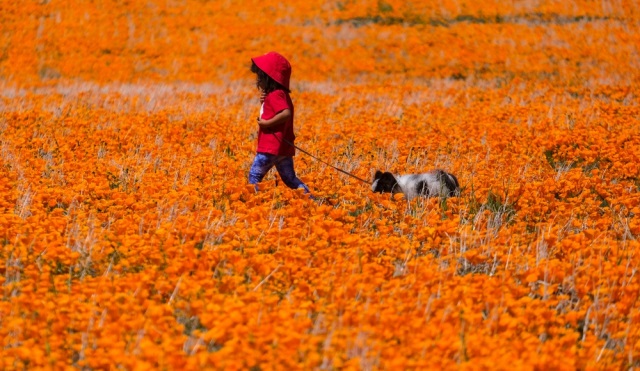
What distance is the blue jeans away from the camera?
7352mm

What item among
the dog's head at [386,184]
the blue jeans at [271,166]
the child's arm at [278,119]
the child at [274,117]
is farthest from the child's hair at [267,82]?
the dog's head at [386,184]

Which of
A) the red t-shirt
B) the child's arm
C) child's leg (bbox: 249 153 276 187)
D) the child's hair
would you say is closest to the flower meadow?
child's leg (bbox: 249 153 276 187)

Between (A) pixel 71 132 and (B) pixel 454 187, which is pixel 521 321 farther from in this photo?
(A) pixel 71 132

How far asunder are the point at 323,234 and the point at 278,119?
1798mm

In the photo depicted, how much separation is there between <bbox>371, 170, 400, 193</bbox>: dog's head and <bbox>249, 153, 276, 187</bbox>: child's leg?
1.16m

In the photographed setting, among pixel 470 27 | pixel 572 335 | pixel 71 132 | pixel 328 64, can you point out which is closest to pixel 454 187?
pixel 572 335

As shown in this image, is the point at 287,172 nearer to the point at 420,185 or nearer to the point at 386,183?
the point at 386,183

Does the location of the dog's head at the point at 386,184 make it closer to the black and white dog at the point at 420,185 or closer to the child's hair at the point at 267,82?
the black and white dog at the point at 420,185

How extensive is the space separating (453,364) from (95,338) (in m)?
1.89

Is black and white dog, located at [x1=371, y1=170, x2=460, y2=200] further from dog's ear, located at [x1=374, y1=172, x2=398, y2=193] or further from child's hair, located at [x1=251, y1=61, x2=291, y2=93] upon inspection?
child's hair, located at [x1=251, y1=61, x2=291, y2=93]

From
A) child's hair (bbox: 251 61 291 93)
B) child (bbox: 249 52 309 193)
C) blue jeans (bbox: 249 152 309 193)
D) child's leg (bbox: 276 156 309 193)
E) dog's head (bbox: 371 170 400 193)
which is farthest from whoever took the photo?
dog's head (bbox: 371 170 400 193)

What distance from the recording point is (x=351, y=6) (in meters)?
27.6

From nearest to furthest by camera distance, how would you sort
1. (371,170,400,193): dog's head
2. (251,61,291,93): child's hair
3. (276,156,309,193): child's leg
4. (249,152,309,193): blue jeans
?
(251,61,291,93): child's hair → (249,152,309,193): blue jeans → (276,156,309,193): child's leg → (371,170,400,193): dog's head

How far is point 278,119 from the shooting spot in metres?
7.16
